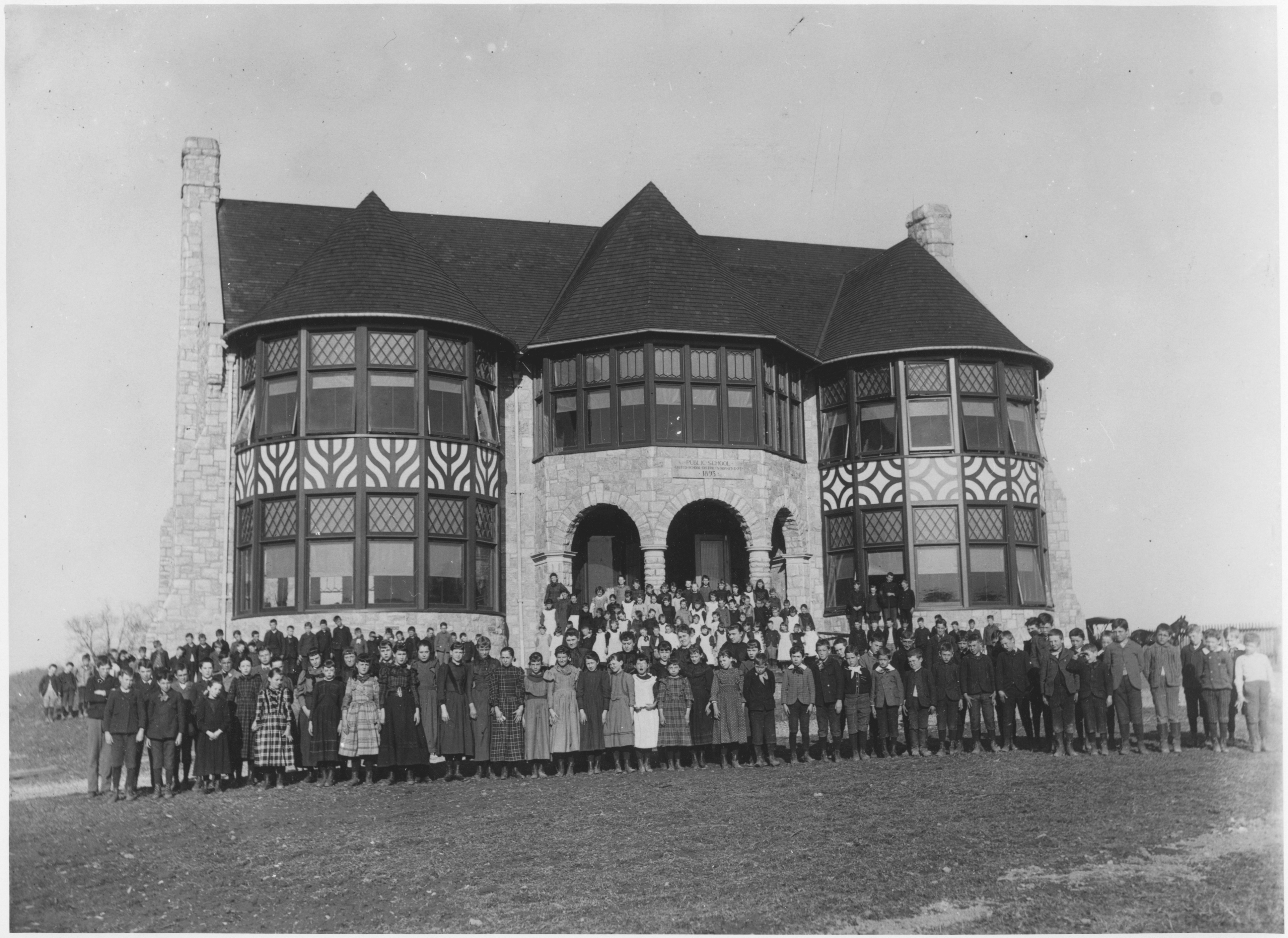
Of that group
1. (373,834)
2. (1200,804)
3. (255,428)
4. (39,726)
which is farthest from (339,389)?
(1200,804)

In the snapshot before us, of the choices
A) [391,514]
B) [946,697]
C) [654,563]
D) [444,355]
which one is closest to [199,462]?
[391,514]

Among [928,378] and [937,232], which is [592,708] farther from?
[937,232]

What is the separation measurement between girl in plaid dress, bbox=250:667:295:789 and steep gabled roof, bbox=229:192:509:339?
9567 millimetres

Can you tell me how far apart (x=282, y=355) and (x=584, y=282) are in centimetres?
639

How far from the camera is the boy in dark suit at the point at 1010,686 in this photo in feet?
61.9

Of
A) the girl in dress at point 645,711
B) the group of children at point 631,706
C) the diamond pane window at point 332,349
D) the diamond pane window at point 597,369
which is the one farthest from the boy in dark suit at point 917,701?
the diamond pane window at point 332,349

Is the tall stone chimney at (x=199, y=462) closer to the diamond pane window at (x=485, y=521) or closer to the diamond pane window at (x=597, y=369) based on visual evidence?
the diamond pane window at (x=485, y=521)

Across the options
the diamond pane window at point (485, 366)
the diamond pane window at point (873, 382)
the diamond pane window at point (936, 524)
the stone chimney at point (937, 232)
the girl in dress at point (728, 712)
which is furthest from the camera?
the stone chimney at point (937, 232)

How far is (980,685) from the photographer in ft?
61.9

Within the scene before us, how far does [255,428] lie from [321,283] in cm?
299

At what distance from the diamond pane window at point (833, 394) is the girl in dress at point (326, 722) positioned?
48.6 ft

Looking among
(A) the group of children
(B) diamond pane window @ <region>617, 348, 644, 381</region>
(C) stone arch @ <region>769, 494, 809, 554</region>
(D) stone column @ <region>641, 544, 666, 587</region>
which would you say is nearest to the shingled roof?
(B) diamond pane window @ <region>617, 348, 644, 381</region>

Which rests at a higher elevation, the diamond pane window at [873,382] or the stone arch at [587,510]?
the diamond pane window at [873,382]

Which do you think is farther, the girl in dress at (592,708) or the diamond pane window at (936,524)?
the diamond pane window at (936,524)
